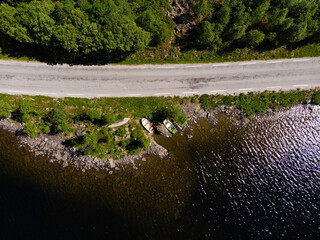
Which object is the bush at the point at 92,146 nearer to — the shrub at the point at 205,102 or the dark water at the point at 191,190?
the dark water at the point at 191,190

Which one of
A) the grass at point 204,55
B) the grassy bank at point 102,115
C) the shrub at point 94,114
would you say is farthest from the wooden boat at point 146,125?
the grass at point 204,55

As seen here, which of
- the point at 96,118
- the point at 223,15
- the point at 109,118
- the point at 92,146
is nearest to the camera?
the point at 223,15

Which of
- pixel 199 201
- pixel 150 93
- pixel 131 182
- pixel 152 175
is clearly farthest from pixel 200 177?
pixel 150 93

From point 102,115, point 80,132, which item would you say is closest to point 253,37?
point 102,115

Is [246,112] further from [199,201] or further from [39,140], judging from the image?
[39,140]

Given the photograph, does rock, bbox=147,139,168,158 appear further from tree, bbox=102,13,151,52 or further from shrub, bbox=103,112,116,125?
tree, bbox=102,13,151,52

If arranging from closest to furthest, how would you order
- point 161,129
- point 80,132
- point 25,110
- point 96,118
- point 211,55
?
point 25,110, point 96,118, point 80,132, point 161,129, point 211,55

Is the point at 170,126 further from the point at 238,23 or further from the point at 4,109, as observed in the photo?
the point at 4,109
